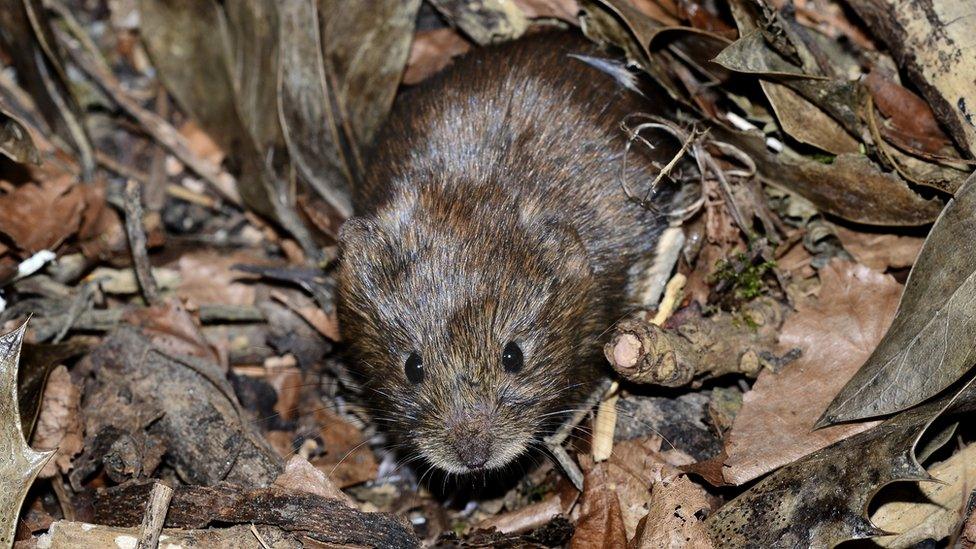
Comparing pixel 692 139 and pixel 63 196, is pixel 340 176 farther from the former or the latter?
pixel 692 139

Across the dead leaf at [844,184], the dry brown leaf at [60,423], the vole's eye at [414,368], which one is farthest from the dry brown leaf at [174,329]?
the dead leaf at [844,184]

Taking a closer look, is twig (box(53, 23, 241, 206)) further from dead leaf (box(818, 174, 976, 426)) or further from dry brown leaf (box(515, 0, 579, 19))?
dead leaf (box(818, 174, 976, 426))

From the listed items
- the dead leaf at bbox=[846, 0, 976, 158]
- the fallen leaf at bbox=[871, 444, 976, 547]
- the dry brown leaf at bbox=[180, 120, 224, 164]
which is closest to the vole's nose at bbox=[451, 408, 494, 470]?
the fallen leaf at bbox=[871, 444, 976, 547]

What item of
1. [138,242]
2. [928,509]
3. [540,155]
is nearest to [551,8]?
[540,155]

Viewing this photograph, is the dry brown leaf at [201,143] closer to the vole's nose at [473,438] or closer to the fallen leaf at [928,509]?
the vole's nose at [473,438]

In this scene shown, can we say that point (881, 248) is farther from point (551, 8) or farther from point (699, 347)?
point (551, 8)
